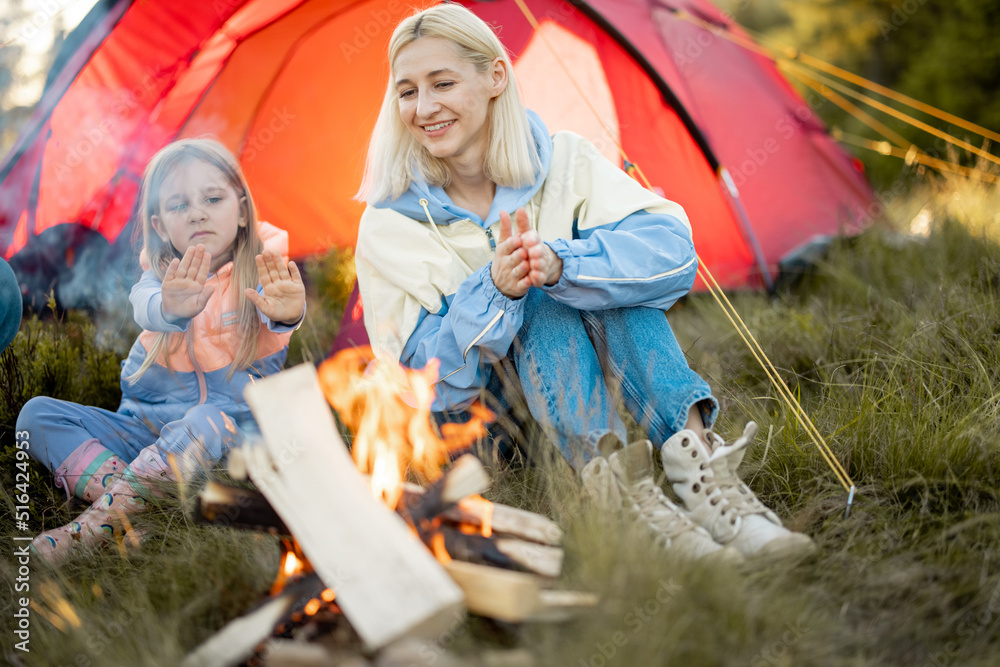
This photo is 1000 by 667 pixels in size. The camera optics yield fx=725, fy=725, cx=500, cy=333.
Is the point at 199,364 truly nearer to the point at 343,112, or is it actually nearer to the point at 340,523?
the point at 340,523

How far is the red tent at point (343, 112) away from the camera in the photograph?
2.78 m

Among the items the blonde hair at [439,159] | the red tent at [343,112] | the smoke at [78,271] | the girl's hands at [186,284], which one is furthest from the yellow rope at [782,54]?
the smoke at [78,271]

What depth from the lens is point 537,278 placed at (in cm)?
175

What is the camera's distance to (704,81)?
3.48 metres

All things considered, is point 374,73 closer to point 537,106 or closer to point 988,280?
point 537,106

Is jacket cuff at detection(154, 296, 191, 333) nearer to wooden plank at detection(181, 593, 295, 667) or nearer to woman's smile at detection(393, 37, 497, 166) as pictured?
woman's smile at detection(393, 37, 497, 166)

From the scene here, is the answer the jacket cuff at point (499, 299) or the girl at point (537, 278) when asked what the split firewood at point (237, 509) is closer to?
the girl at point (537, 278)

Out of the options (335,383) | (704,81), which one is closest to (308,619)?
(335,383)

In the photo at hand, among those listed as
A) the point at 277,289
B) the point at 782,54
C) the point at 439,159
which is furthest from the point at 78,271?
the point at 782,54

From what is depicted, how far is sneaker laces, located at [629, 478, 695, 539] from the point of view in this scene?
1.56m

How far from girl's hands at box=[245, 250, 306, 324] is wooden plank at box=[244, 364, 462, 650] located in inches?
24.3

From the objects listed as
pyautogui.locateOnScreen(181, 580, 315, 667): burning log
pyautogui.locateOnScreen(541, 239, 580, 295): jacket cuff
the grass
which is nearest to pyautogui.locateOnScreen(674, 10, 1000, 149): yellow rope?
the grass

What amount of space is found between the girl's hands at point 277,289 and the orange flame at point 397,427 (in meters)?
0.27

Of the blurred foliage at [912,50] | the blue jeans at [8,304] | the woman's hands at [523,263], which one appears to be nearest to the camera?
the woman's hands at [523,263]
